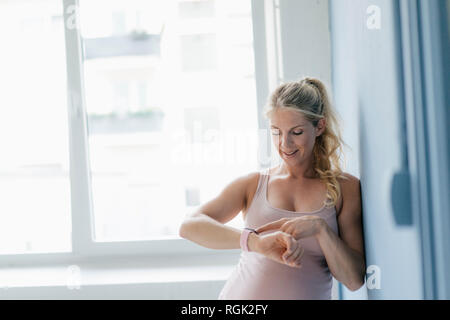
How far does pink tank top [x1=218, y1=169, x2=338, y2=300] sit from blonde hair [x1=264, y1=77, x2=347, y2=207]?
0.09 m

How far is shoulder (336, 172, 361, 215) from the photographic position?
1.18 metres

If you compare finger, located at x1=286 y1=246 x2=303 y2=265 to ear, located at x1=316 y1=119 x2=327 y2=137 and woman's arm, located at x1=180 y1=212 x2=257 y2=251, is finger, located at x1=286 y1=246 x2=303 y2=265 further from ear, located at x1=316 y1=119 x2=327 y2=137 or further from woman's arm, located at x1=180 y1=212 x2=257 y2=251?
ear, located at x1=316 y1=119 x2=327 y2=137

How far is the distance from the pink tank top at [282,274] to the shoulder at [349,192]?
0.15 feet

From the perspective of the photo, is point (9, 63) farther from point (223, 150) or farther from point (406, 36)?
point (406, 36)

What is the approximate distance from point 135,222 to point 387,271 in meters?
1.23

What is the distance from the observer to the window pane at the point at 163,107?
1867 millimetres

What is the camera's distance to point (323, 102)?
1.21 metres

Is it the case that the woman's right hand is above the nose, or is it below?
below

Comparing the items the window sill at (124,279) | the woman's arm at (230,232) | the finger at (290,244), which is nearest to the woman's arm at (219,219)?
the woman's arm at (230,232)

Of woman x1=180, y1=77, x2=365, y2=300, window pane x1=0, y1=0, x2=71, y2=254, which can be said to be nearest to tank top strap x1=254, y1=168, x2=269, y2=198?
woman x1=180, y1=77, x2=365, y2=300

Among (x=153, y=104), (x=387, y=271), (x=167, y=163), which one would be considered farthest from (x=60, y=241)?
(x=387, y=271)

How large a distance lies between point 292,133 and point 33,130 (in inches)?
53.9

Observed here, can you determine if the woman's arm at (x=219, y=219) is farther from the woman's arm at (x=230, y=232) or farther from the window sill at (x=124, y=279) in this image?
the window sill at (x=124, y=279)

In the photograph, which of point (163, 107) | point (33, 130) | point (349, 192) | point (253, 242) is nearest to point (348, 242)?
point (349, 192)
